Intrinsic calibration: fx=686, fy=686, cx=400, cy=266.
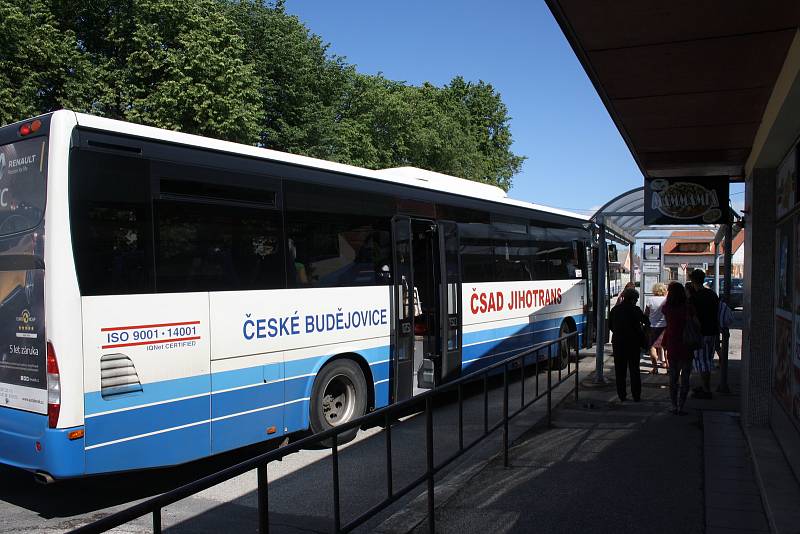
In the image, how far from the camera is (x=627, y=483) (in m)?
5.89

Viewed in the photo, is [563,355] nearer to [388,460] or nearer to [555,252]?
[388,460]

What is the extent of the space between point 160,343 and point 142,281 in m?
0.55

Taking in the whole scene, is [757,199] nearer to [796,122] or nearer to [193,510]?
[796,122]

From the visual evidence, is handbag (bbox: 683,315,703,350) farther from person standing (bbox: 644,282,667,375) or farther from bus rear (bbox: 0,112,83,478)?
bus rear (bbox: 0,112,83,478)

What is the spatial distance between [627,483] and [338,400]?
3.37 meters

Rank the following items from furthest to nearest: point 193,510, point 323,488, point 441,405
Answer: point 441,405 < point 323,488 < point 193,510

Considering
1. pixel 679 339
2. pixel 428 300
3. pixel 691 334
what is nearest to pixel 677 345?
pixel 679 339

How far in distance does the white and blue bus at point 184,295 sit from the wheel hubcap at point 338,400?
25mm

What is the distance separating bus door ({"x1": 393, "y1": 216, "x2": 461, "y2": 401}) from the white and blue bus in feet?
0.15

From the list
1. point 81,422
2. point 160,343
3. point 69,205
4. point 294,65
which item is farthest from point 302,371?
point 294,65

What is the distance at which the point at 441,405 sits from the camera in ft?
16.2

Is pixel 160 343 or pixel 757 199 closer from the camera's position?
pixel 160 343

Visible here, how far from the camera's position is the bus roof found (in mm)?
5768

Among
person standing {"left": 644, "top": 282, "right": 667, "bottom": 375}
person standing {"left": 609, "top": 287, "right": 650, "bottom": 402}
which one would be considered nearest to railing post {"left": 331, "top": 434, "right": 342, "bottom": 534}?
person standing {"left": 609, "top": 287, "right": 650, "bottom": 402}
